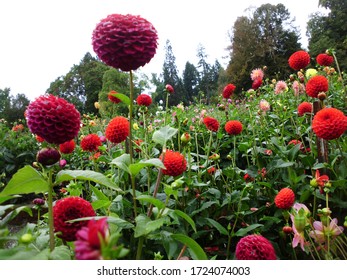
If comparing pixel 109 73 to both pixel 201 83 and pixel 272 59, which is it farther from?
pixel 201 83

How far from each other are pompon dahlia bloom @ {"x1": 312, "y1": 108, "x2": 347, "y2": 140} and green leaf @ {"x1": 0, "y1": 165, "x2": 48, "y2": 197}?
0.56 m

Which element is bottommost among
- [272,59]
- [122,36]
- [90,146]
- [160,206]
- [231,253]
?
[231,253]

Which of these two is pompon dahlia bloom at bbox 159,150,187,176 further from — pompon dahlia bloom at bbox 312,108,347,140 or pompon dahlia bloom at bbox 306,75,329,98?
pompon dahlia bloom at bbox 306,75,329,98

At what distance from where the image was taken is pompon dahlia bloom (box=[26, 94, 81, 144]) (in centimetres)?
43

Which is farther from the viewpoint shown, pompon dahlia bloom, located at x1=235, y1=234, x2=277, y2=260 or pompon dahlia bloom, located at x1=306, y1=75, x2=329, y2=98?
pompon dahlia bloom, located at x1=306, y1=75, x2=329, y2=98

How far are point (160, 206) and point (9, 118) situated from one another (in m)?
8.77

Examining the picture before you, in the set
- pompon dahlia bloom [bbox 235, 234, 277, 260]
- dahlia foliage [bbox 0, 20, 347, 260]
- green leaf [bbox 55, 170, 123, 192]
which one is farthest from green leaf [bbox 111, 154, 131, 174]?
pompon dahlia bloom [bbox 235, 234, 277, 260]

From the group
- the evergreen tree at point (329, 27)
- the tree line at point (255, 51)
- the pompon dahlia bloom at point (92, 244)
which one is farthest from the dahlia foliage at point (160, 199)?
the evergreen tree at point (329, 27)

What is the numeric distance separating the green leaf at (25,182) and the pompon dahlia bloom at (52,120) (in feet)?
0.16

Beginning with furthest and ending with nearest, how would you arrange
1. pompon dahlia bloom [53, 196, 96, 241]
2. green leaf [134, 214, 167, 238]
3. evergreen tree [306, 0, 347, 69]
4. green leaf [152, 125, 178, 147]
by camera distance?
evergreen tree [306, 0, 347, 69] → green leaf [152, 125, 178, 147] → green leaf [134, 214, 167, 238] → pompon dahlia bloom [53, 196, 96, 241]

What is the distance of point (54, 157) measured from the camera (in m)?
0.44

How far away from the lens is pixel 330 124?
2.22 feet

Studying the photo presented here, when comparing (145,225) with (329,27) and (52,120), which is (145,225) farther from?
(329,27)

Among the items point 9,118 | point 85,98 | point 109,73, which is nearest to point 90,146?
point 109,73
